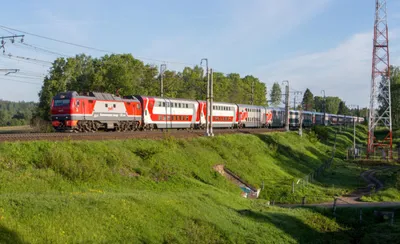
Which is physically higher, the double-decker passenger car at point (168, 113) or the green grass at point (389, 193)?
the double-decker passenger car at point (168, 113)

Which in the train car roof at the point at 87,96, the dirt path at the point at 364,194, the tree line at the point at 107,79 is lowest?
the dirt path at the point at 364,194

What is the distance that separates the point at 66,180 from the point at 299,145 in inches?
1766

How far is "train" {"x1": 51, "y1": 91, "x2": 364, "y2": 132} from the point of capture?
33594 millimetres

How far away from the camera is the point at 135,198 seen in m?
17.4

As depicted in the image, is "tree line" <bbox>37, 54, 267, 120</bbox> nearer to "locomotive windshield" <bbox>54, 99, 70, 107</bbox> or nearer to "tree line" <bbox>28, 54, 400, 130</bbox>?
"tree line" <bbox>28, 54, 400, 130</bbox>

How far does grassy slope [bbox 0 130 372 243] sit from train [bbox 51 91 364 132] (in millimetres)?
7756

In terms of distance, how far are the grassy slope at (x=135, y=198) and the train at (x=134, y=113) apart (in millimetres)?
7756

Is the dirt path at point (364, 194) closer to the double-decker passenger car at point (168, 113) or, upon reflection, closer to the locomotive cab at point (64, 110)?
the locomotive cab at point (64, 110)

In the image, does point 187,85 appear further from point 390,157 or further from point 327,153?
point 390,157

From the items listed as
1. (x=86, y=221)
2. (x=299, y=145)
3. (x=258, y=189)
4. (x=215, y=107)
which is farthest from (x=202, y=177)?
(x=299, y=145)

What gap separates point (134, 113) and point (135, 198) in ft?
80.8

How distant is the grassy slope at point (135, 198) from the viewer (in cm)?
1358

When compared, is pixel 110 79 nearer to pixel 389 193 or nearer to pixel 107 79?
pixel 107 79

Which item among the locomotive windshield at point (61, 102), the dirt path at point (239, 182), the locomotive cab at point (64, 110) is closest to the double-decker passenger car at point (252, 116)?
the dirt path at point (239, 182)
